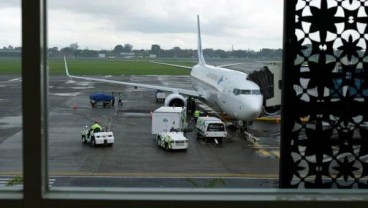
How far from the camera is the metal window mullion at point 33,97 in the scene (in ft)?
9.31

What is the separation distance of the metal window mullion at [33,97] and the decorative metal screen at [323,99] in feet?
5.07

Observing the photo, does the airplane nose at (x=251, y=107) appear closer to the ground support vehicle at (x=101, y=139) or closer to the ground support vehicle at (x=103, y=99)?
the ground support vehicle at (x=101, y=139)

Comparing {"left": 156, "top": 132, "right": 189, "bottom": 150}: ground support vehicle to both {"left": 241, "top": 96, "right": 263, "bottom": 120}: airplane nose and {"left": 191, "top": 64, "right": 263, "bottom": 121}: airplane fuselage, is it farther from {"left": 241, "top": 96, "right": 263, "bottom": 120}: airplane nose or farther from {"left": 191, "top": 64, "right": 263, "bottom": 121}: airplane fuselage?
{"left": 191, "top": 64, "right": 263, "bottom": 121}: airplane fuselage

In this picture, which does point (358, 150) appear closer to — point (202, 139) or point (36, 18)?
point (36, 18)

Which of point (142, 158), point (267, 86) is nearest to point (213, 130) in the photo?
point (142, 158)

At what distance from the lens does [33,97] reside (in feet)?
9.33

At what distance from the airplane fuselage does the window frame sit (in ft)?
62.1

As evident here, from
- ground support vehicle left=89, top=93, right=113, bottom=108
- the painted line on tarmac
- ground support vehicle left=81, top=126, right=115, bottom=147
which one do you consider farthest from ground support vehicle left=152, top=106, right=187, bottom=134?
ground support vehicle left=89, top=93, right=113, bottom=108

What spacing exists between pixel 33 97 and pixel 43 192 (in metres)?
0.57

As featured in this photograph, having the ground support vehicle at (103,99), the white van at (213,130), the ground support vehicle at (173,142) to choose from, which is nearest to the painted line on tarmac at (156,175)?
the ground support vehicle at (173,142)

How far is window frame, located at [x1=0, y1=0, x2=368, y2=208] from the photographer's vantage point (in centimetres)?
284

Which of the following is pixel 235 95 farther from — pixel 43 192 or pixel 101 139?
pixel 43 192

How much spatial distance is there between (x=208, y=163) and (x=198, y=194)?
1407cm

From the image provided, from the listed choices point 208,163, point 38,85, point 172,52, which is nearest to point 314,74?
point 38,85
